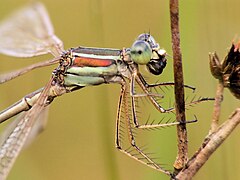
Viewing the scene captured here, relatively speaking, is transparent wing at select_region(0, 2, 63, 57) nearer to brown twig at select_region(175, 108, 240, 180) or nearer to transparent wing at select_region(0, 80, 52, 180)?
transparent wing at select_region(0, 80, 52, 180)

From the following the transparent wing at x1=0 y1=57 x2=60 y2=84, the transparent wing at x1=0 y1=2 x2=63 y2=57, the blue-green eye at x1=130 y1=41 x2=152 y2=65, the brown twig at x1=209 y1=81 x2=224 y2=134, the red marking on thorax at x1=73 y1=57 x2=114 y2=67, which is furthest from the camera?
the transparent wing at x1=0 y1=2 x2=63 y2=57

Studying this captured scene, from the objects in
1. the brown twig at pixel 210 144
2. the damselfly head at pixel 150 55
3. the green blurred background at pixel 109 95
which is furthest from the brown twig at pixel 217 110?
the green blurred background at pixel 109 95

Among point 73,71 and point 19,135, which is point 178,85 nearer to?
point 73,71

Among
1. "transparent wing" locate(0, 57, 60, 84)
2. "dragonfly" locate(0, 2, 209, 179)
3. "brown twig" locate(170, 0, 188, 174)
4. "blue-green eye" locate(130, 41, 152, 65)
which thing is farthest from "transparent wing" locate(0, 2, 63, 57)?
"brown twig" locate(170, 0, 188, 174)

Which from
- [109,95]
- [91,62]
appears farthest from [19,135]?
[109,95]

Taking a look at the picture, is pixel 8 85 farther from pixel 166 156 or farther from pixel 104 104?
pixel 166 156

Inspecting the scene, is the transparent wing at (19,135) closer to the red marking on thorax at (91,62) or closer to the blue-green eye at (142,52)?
the red marking on thorax at (91,62)

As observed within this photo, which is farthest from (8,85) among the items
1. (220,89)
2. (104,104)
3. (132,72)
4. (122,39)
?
(220,89)
